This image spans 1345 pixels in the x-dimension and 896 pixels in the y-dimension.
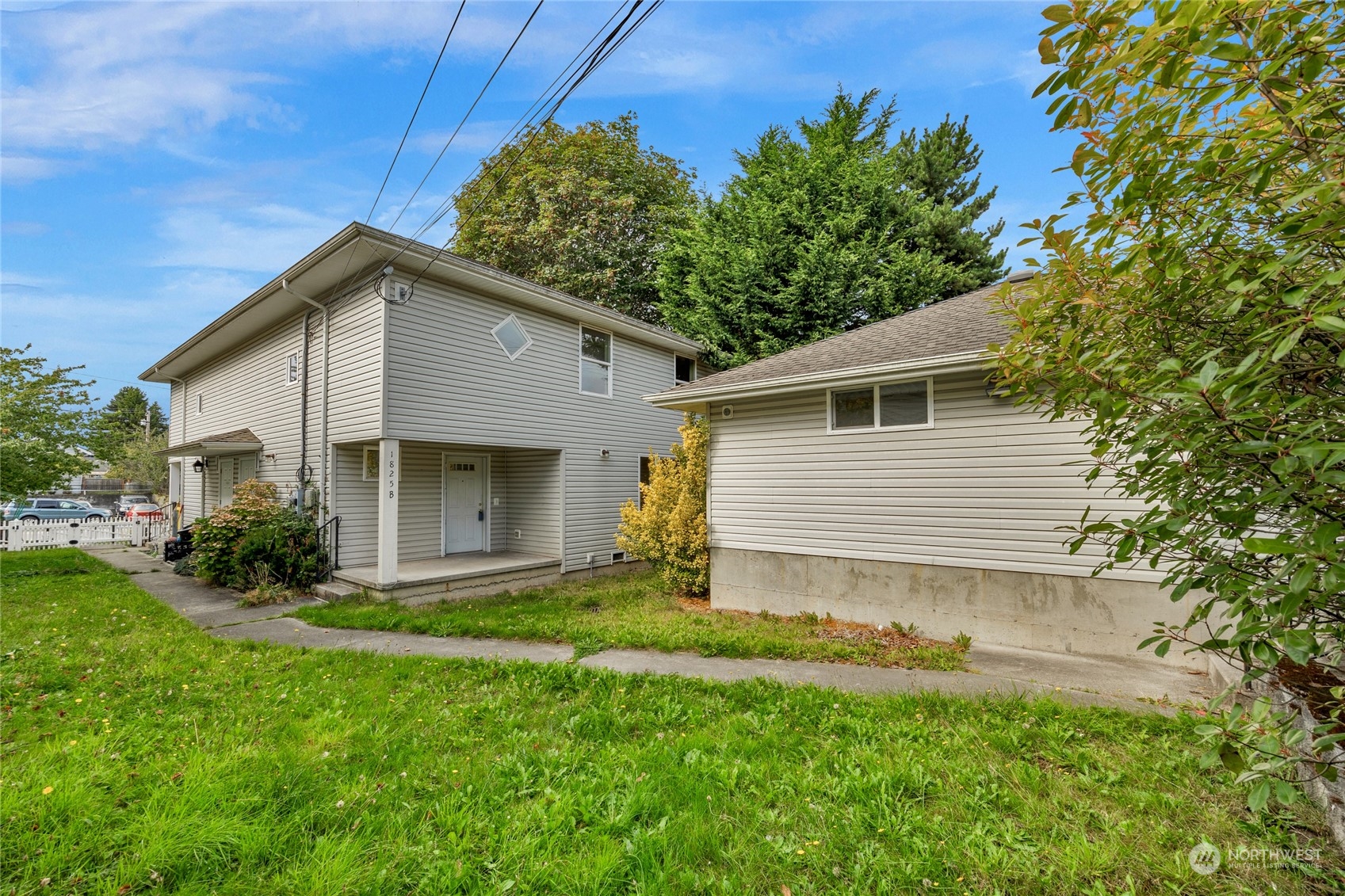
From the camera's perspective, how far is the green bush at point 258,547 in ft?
29.6

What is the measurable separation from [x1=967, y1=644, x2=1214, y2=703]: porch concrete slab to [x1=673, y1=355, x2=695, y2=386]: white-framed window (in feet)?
31.4

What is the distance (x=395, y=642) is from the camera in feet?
20.7

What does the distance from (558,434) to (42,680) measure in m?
7.52

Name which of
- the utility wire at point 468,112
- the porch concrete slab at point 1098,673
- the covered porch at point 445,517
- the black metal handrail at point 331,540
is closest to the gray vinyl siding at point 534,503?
the covered porch at point 445,517

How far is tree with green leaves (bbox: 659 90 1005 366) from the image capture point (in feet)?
46.4

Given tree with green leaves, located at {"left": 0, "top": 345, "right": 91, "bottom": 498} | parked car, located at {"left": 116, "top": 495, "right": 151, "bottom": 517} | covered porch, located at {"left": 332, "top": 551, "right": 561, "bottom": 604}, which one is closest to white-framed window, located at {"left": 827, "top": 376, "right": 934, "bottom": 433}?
covered porch, located at {"left": 332, "top": 551, "right": 561, "bottom": 604}

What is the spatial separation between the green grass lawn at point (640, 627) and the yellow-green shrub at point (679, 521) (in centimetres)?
57

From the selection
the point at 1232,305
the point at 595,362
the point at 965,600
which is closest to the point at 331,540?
the point at 595,362

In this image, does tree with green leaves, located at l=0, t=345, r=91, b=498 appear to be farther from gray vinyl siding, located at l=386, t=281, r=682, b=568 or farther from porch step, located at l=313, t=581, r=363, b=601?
gray vinyl siding, located at l=386, t=281, r=682, b=568

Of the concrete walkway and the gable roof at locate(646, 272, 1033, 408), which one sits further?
the gable roof at locate(646, 272, 1033, 408)

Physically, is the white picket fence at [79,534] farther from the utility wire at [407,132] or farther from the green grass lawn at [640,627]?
the green grass lawn at [640,627]

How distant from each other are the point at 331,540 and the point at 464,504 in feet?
8.32

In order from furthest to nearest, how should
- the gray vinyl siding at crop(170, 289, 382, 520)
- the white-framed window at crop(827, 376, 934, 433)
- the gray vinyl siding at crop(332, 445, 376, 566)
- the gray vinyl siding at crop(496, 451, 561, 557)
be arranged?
the gray vinyl siding at crop(496, 451, 561, 557)
the gray vinyl siding at crop(332, 445, 376, 566)
the gray vinyl siding at crop(170, 289, 382, 520)
the white-framed window at crop(827, 376, 934, 433)

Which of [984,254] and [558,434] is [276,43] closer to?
[558,434]
